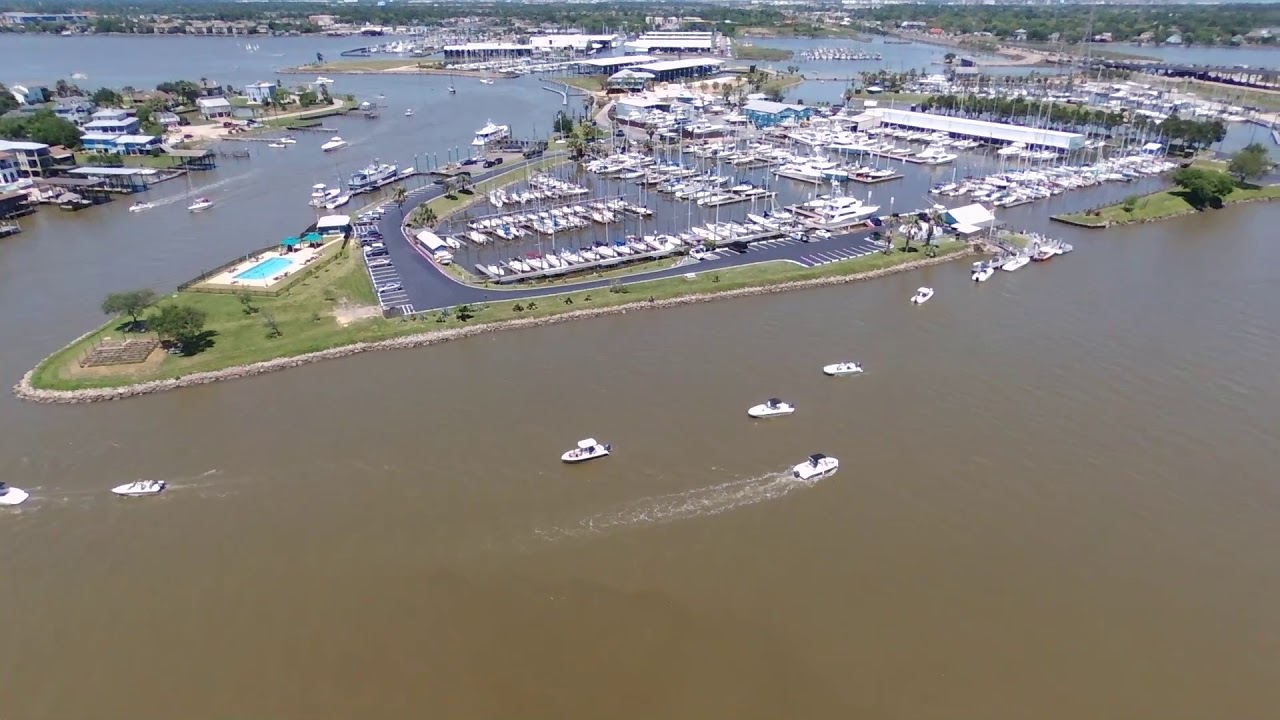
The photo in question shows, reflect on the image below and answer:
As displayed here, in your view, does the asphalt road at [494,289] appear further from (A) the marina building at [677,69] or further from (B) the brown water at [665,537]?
(A) the marina building at [677,69]

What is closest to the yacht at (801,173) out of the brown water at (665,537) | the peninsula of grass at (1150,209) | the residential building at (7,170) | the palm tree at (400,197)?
the peninsula of grass at (1150,209)

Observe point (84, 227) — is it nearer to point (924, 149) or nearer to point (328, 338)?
point (328, 338)

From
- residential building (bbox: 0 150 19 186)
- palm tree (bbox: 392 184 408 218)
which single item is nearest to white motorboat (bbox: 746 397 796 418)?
palm tree (bbox: 392 184 408 218)

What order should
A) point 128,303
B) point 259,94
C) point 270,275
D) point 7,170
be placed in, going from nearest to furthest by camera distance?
point 128,303 < point 270,275 < point 7,170 < point 259,94

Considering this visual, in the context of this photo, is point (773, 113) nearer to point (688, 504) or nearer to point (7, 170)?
point (688, 504)

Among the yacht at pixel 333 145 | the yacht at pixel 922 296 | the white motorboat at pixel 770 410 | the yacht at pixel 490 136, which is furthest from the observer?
the yacht at pixel 333 145

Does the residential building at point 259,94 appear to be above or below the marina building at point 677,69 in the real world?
below

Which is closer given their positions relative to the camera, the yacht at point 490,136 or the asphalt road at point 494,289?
the asphalt road at point 494,289

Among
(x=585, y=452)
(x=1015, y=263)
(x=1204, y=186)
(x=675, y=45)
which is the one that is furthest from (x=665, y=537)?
(x=675, y=45)
